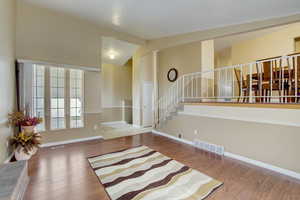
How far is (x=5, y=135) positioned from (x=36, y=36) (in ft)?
8.66

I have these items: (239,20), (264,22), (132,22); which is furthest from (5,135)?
(264,22)

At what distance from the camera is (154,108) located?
6375 mm

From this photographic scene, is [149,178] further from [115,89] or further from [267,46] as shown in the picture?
[267,46]

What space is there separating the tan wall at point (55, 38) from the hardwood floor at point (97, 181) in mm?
2627

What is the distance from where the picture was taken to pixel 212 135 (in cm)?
394

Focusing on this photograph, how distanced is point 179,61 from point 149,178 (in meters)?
4.68

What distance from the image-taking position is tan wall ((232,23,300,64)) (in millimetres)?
5181

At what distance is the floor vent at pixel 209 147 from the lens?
3711 millimetres

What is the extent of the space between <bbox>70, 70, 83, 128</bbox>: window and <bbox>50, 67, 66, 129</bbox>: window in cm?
22

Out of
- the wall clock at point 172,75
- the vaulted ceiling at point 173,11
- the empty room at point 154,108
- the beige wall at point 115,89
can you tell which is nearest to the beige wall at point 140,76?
the empty room at point 154,108

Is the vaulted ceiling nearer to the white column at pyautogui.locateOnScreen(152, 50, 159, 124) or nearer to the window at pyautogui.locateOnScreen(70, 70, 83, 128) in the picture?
the white column at pyautogui.locateOnScreen(152, 50, 159, 124)

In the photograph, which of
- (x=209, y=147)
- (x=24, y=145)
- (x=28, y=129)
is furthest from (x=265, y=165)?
(x=28, y=129)

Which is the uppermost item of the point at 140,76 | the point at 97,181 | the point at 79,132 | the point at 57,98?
the point at 140,76

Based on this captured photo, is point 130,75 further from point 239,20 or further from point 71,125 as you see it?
point 239,20
